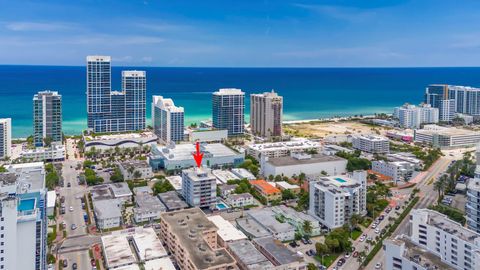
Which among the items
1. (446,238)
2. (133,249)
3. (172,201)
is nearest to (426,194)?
(446,238)

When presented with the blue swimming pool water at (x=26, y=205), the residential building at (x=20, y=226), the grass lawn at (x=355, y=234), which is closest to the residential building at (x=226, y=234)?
the grass lawn at (x=355, y=234)

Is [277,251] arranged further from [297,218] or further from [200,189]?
[200,189]

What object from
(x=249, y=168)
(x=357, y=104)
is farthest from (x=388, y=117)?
(x=249, y=168)

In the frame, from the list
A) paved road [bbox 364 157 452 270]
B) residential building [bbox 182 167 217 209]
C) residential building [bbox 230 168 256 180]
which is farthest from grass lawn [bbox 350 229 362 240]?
residential building [bbox 230 168 256 180]

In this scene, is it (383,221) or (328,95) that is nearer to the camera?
(383,221)

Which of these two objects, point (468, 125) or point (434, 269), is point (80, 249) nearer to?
point (434, 269)

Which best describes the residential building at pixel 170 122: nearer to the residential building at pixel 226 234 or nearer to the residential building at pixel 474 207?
the residential building at pixel 226 234

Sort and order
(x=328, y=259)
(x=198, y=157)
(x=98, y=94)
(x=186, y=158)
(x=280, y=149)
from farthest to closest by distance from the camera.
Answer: (x=98, y=94), (x=280, y=149), (x=186, y=158), (x=198, y=157), (x=328, y=259)
